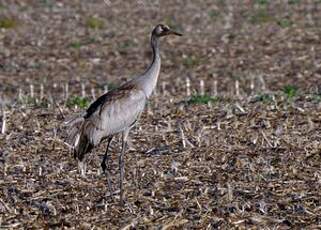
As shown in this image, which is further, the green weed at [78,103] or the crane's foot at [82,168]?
the green weed at [78,103]

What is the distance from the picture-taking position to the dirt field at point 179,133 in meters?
9.15

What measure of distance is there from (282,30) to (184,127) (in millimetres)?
12378

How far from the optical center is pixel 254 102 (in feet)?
46.0

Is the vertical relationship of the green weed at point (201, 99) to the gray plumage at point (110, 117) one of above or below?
below

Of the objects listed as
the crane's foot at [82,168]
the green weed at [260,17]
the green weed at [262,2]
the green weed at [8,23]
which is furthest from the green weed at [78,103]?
the green weed at [262,2]

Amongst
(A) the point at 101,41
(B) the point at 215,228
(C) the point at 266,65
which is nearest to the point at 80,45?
(A) the point at 101,41

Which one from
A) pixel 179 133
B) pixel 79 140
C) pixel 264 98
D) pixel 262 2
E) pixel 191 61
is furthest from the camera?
pixel 262 2

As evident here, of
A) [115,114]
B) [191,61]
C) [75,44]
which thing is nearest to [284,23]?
[191,61]

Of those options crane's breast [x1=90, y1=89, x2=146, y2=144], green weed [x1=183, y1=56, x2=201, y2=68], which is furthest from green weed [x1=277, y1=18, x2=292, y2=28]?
crane's breast [x1=90, y1=89, x2=146, y2=144]

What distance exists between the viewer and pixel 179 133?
12180 mm

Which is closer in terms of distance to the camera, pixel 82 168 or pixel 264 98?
pixel 82 168

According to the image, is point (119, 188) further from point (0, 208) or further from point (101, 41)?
point (101, 41)

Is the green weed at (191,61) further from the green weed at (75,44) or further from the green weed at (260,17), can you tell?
the green weed at (260,17)

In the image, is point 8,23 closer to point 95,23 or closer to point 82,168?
point 95,23
